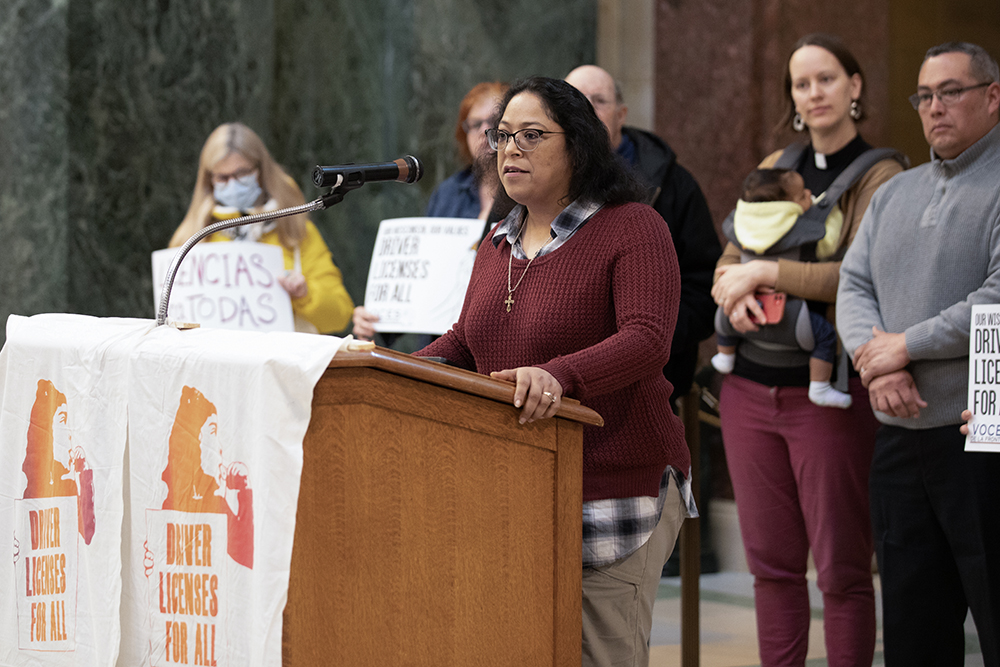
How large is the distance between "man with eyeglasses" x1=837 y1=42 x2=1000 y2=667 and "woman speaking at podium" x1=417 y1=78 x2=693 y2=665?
93cm

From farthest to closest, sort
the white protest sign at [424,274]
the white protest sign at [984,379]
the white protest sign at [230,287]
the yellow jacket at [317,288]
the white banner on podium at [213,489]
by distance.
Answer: the yellow jacket at [317,288], the white protest sign at [230,287], the white protest sign at [424,274], the white protest sign at [984,379], the white banner on podium at [213,489]

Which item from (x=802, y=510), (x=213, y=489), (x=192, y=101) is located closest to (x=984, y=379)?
(x=802, y=510)

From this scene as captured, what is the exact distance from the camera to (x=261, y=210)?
15.1 ft

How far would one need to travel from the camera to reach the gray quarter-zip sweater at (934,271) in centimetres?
Result: 312

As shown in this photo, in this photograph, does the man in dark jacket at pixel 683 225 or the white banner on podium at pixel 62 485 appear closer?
the white banner on podium at pixel 62 485

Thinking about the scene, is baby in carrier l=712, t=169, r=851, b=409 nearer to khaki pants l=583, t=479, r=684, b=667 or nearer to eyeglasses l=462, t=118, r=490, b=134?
eyeglasses l=462, t=118, r=490, b=134

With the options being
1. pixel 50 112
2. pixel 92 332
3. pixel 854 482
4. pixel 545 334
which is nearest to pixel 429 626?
pixel 545 334

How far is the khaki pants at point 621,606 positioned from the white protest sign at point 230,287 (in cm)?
218

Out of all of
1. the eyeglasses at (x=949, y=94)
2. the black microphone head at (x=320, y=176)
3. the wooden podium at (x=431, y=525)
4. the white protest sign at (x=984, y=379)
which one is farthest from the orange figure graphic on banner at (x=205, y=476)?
the eyeglasses at (x=949, y=94)

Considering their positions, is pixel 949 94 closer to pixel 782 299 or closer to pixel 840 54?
pixel 840 54

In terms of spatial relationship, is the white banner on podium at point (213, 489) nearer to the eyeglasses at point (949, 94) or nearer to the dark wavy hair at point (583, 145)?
the dark wavy hair at point (583, 145)

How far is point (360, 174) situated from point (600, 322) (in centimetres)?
60

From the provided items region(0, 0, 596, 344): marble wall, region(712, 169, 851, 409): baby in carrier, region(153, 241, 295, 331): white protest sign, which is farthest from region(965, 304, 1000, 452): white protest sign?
region(0, 0, 596, 344): marble wall

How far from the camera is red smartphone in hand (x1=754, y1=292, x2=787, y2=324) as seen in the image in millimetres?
3621
